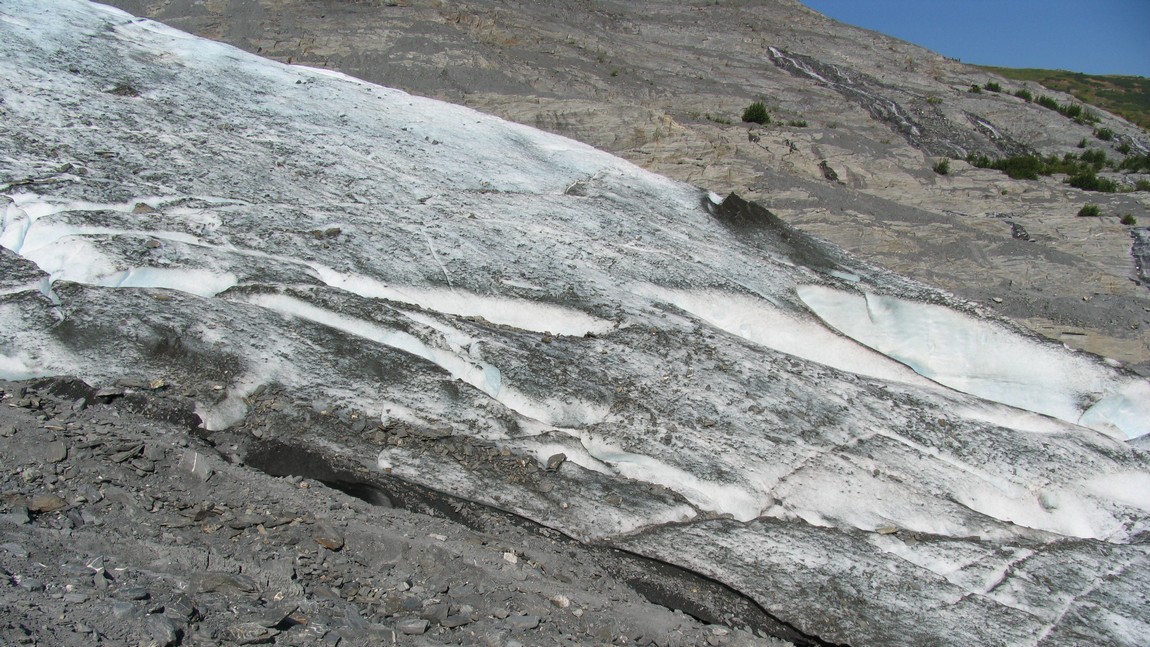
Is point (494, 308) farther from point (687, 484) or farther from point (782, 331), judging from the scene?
point (782, 331)

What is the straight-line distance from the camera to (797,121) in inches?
1009

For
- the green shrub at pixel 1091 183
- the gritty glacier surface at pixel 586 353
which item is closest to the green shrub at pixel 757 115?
the green shrub at pixel 1091 183

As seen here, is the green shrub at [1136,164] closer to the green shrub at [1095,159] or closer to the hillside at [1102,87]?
the green shrub at [1095,159]

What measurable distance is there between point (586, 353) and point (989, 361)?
587cm

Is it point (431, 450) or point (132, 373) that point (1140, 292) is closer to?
point (431, 450)

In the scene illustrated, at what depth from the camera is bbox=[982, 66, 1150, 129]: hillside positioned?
75000mm

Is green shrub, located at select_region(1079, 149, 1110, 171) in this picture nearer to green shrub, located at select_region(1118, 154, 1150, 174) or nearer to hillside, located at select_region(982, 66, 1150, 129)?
green shrub, located at select_region(1118, 154, 1150, 174)

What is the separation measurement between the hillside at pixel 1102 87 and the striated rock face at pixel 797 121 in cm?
5086

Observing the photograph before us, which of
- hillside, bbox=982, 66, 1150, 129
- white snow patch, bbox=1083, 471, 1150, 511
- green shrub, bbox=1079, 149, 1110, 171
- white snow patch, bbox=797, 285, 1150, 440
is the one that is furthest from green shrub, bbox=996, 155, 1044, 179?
hillside, bbox=982, 66, 1150, 129

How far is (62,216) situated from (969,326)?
1143 cm

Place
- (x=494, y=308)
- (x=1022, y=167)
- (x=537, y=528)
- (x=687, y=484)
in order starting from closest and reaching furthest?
(x=537, y=528) < (x=687, y=484) < (x=494, y=308) < (x=1022, y=167)

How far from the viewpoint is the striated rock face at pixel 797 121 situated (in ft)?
62.5

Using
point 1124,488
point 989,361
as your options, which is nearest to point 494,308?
point 989,361

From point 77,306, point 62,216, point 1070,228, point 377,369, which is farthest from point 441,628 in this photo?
point 1070,228
